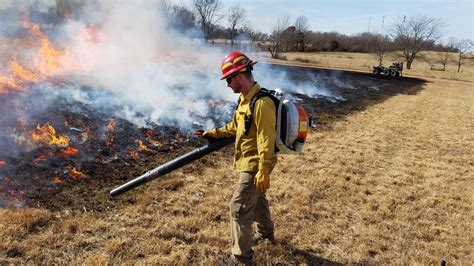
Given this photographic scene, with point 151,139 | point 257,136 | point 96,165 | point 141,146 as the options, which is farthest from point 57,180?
point 257,136

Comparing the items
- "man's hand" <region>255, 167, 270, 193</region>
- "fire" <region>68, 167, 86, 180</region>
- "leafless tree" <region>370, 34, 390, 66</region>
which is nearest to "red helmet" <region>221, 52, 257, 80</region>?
"man's hand" <region>255, 167, 270, 193</region>

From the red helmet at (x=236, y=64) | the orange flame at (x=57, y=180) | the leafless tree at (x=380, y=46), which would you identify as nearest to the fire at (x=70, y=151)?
the orange flame at (x=57, y=180)

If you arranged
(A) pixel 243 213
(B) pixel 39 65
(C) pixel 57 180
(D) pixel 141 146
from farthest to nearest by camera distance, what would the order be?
(B) pixel 39 65
(D) pixel 141 146
(C) pixel 57 180
(A) pixel 243 213

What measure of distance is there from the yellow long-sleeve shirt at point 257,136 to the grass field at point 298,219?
1210 mm

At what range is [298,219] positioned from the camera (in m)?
4.71

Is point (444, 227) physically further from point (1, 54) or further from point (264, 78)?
point (264, 78)

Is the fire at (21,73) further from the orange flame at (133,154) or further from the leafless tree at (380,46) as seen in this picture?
the leafless tree at (380,46)

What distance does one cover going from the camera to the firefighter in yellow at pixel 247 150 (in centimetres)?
301

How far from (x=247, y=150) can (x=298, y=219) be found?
1.93 metres

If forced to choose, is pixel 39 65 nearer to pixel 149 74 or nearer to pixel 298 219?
pixel 149 74

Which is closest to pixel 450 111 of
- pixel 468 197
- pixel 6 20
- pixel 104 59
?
pixel 468 197

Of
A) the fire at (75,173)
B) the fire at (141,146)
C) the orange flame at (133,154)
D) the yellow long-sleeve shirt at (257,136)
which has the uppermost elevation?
the yellow long-sleeve shirt at (257,136)

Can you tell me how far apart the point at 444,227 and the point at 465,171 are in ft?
11.1

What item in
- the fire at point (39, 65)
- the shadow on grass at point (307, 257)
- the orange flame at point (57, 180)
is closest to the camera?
the shadow on grass at point (307, 257)
